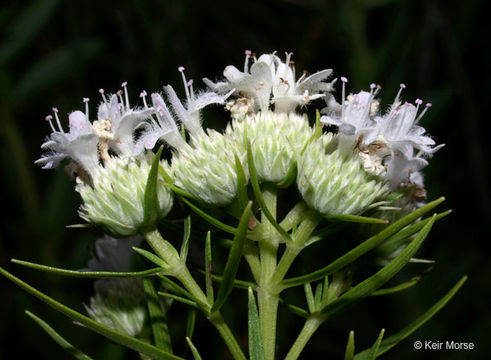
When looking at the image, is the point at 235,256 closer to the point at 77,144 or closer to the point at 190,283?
the point at 190,283

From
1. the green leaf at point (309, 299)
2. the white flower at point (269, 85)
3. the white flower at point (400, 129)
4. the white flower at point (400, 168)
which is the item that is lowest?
the green leaf at point (309, 299)

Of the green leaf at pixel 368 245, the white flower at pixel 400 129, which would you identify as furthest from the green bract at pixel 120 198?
the white flower at pixel 400 129

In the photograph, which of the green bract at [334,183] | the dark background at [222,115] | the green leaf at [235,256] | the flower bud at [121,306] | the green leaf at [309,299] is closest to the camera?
the green leaf at [235,256]

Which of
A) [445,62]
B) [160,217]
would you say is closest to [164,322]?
[160,217]

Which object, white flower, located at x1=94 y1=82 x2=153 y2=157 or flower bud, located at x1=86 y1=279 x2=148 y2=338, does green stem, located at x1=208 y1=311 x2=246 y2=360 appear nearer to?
flower bud, located at x1=86 y1=279 x2=148 y2=338

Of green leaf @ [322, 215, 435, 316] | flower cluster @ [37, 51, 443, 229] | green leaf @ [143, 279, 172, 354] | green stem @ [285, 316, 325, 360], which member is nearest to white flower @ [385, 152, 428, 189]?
flower cluster @ [37, 51, 443, 229]

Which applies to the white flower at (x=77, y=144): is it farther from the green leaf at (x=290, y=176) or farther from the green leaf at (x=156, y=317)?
the green leaf at (x=290, y=176)

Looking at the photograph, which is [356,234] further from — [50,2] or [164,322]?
[50,2]
